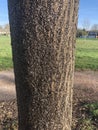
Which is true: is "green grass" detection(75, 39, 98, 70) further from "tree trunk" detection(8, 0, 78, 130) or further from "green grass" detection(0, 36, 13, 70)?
"tree trunk" detection(8, 0, 78, 130)

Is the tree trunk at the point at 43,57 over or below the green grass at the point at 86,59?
over

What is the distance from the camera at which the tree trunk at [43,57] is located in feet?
7.26

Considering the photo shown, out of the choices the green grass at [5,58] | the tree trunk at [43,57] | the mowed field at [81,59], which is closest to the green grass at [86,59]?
the mowed field at [81,59]

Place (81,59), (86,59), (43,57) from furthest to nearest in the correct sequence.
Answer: (86,59)
(81,59)
(43,57)

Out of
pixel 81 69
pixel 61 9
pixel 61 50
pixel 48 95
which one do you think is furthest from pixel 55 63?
pixel 81 69

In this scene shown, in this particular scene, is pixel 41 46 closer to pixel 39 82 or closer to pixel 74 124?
pixel 39 82

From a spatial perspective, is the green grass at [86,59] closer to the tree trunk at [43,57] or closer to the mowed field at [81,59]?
the mowed field at [81,59]

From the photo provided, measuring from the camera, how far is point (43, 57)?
7.48ft

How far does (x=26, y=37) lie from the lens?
225 centimetres

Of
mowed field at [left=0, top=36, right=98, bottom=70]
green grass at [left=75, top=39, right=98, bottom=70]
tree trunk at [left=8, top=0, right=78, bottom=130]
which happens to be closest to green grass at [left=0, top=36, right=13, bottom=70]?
mowed field at [left=0, top=36, right=98, bottom=70]

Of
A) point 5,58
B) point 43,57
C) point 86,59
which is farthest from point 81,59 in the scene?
point 43,57

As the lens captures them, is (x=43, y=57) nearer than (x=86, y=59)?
Yes

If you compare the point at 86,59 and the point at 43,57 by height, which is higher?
the point at 43,57

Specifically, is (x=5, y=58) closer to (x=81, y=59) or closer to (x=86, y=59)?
(x=81, y=59)
